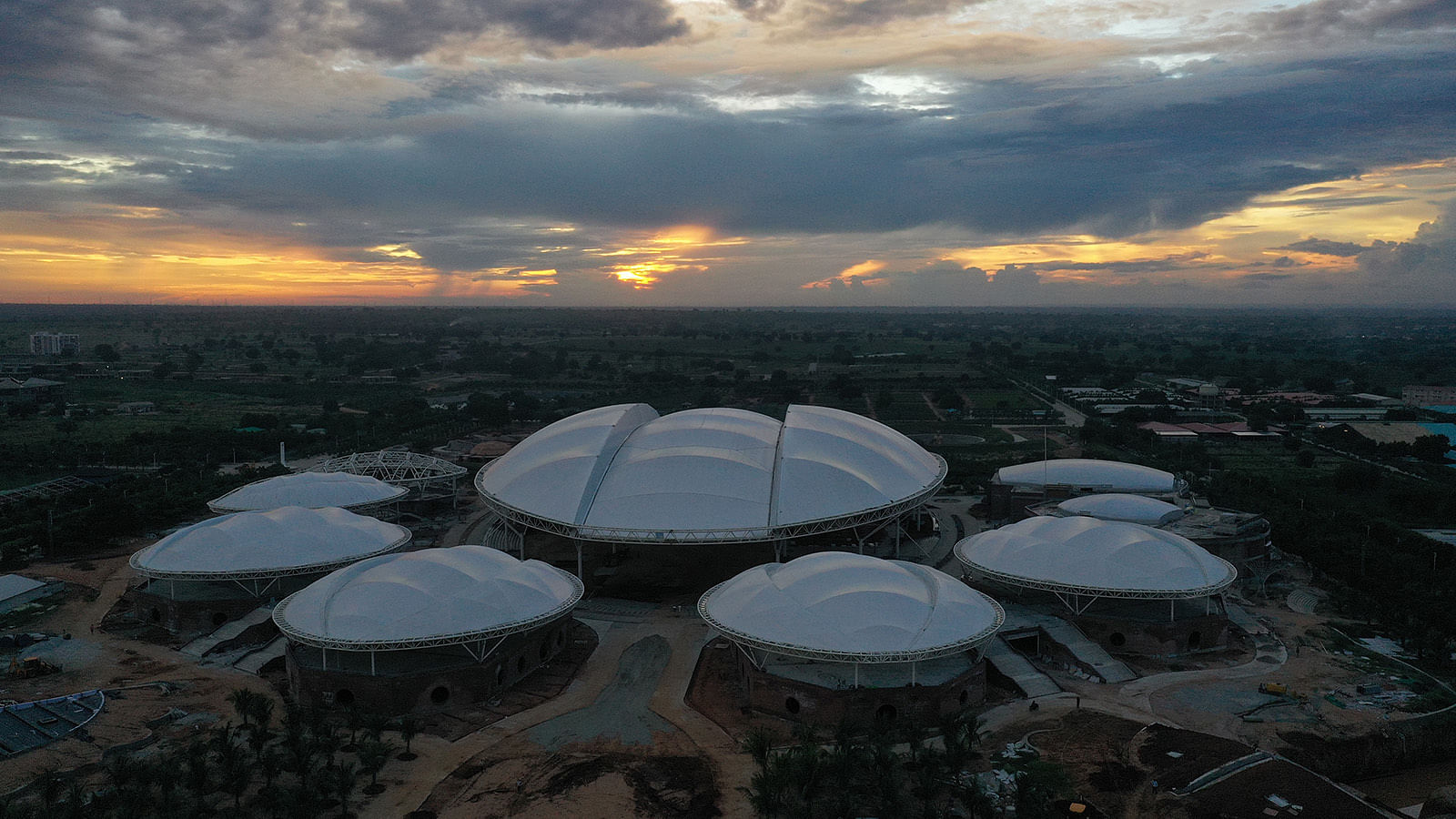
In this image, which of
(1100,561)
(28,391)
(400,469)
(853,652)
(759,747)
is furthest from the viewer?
(28,391)

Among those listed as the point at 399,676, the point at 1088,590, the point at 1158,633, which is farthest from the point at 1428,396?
the point at 399,676

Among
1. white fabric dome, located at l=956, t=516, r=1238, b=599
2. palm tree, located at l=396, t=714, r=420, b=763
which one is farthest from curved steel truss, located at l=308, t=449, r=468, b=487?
white fabric dome, located at l=956, t=516, r=1238, b=599

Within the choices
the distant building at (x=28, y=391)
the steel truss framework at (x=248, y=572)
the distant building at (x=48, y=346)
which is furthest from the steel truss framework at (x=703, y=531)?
the distant building at (x=48, y=346)

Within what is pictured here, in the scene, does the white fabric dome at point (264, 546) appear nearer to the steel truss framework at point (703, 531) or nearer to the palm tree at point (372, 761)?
the steel truss framework at point (703, 531)

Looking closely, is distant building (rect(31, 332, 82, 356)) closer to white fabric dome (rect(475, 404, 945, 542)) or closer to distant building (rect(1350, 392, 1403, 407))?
white fabric dome (rect(475, 404, 945, 542))

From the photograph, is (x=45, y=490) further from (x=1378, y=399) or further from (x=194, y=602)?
(x=1378, y=399)
